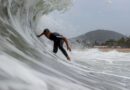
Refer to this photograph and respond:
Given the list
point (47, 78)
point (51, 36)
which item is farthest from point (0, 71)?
point (51, 36)

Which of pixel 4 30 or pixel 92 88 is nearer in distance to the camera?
pixel 92 88

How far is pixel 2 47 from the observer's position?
802cm

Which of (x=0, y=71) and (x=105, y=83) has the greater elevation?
(x=105, y=83)

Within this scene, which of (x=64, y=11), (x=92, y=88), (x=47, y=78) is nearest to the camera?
(x=47, y=78)

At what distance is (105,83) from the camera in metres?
8.23

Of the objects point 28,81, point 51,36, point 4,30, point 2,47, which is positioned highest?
point 51,36

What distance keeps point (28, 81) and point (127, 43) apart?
201 ft

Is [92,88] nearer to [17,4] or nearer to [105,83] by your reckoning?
[105,83]

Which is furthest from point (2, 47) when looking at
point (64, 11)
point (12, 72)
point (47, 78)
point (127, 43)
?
point (127, 43)

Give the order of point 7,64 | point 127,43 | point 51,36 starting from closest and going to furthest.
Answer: point 7,64 < point 51,36 < point 127,43

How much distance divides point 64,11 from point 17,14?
34.5 ft

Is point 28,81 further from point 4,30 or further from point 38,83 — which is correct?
point 4,30

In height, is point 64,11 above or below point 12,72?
above

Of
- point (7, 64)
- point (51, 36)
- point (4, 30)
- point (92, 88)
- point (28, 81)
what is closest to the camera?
point (28, 81)
